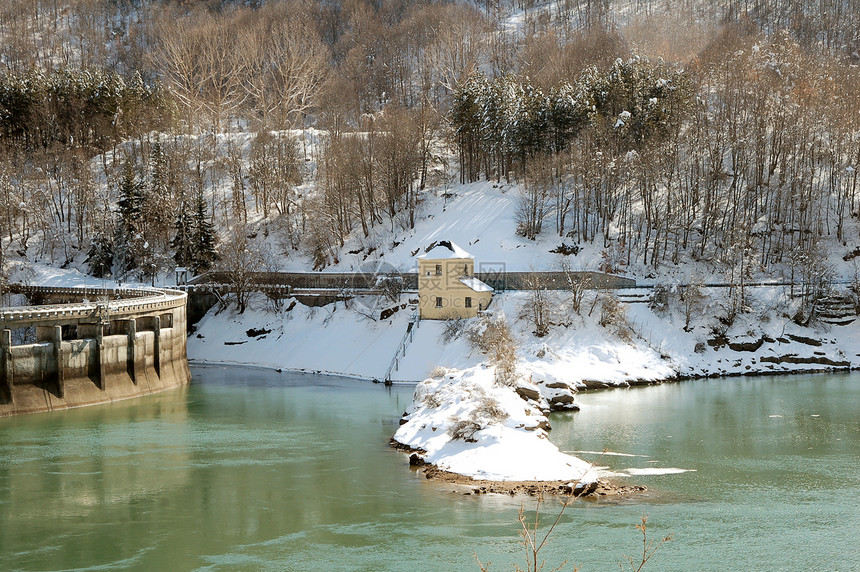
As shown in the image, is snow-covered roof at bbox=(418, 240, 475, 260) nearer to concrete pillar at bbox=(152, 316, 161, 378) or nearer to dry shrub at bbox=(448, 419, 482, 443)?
concrete pillar at bbox=(152, 316, 161, 378)

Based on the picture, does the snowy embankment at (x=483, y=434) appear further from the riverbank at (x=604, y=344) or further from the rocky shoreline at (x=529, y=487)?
the riverbank at (x=604, y=344)

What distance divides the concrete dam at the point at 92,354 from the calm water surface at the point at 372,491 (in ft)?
6.54

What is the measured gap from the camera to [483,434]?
30672 mm

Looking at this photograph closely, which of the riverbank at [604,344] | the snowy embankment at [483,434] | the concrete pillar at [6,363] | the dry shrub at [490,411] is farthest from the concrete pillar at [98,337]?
the dry shrub at [490,411]

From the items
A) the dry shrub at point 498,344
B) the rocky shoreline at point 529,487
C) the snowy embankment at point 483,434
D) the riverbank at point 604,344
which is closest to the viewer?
the rocky shoreline at point 529,487

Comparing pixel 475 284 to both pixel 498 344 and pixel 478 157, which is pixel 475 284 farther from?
pixel 478 157

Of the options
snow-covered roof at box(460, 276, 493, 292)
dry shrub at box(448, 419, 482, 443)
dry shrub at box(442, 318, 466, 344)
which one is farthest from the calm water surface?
snow-covered roof at box(460, 276, 493, 292)

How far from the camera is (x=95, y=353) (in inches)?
1720

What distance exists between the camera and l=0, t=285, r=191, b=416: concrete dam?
132 feet

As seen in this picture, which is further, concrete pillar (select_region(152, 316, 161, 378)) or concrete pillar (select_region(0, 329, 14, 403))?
concrete pillar (select_region(152, 316, 161, 378))

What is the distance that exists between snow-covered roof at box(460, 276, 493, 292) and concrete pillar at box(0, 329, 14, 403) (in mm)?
26500

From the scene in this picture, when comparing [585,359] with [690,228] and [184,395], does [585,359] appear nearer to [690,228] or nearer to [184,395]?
[690,228]

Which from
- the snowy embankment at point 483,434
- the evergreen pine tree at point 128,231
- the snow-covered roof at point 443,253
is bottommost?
the snowy embankment at point 483,434

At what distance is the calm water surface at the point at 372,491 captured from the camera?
2116cm
